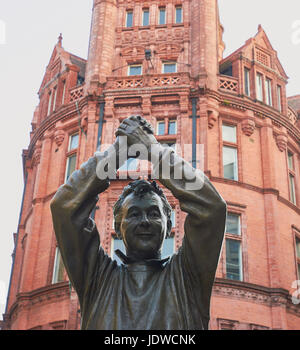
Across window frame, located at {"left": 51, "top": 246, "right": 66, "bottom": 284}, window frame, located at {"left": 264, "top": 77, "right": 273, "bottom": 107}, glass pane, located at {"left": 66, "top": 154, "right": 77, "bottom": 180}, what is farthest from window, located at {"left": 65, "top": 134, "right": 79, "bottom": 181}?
window frame, located at {"left": 264, "top": 77, "right": 273, "bottom": 107}

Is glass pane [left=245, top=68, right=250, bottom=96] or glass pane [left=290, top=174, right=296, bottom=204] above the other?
glass pane [left=245, top=68, right=250, bottom=96]

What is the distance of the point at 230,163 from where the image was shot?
21250mm

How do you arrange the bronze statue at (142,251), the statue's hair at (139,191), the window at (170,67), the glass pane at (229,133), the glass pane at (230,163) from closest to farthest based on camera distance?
the bronze statue at (142,251), the statue's hair at (139,191), the glass pane at (230,163), the glass pane at (229,133), the window at (170,67)

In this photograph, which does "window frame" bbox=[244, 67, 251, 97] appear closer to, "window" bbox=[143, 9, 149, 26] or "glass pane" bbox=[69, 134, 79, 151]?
"window" bbox=[143, 9, 149, 26]

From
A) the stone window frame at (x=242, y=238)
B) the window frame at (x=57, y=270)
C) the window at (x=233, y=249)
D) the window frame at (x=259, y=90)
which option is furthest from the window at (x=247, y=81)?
the window frame at (x=57, y=270)

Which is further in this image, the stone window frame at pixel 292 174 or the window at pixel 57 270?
the stone window frame at pixel 292 174

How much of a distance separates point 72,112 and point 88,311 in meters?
20.3

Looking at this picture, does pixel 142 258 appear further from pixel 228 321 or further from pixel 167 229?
pixel 228 321

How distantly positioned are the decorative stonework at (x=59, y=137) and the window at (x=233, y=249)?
733 cm

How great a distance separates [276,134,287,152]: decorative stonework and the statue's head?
1989 cm

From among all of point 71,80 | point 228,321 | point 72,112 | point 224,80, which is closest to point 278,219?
point 228,321

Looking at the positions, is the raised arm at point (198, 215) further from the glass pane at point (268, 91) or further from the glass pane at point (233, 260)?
the glass pane at point (268, 91)

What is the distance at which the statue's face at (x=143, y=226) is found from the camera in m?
3.09

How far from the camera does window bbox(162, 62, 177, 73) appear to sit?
2316cm
